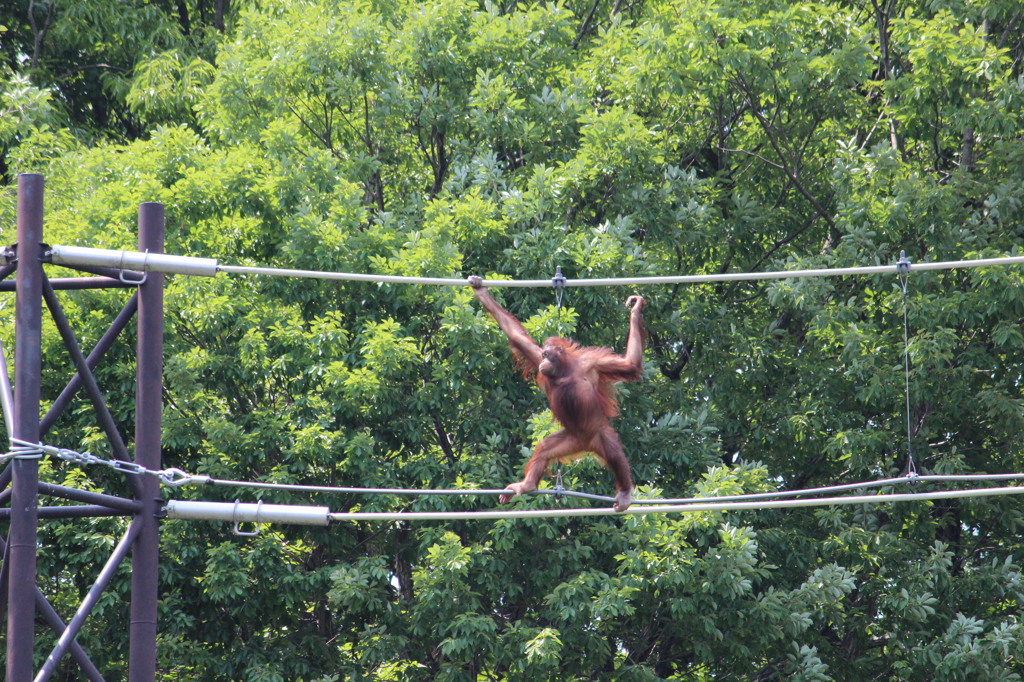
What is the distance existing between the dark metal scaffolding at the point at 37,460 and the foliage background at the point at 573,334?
12.4 ft

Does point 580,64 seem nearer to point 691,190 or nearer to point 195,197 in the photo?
point 691,190

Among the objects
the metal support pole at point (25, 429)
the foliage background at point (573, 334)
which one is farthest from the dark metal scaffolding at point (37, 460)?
the foliage background at point (573, 334)

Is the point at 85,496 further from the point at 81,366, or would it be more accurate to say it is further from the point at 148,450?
the point at 81,366

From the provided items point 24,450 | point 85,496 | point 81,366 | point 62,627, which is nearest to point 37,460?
point 24,450

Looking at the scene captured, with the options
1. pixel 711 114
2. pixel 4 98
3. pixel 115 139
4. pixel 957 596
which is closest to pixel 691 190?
pixel 711 114

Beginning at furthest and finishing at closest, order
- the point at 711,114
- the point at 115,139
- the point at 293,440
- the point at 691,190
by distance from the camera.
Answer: the point at 115,139, the point at 711,114, the point at 691,190, the point at 293,440

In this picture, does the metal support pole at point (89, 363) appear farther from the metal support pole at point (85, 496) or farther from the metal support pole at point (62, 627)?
the metal support pole at point (62, 627)

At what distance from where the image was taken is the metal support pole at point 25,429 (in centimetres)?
513

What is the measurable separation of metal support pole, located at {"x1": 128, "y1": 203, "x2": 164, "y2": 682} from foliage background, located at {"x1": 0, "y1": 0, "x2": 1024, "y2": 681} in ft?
12.2

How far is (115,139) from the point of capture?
1566 centimetres

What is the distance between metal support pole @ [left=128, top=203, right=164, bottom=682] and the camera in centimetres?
555

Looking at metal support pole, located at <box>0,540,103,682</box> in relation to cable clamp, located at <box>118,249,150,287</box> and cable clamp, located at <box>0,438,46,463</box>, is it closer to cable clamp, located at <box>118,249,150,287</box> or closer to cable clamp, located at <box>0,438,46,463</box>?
cable clamp, located at <box>0,438,46,463</box>

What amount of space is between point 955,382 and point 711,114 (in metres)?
3.58

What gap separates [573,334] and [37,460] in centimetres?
557
